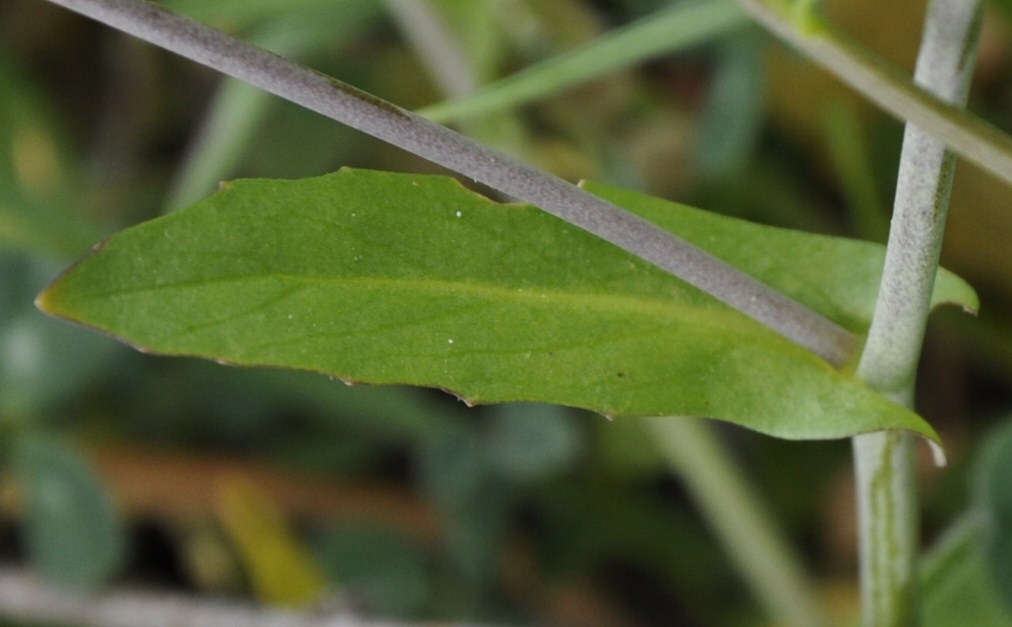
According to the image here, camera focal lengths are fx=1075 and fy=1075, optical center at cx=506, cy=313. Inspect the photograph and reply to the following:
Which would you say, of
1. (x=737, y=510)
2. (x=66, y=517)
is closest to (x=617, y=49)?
(x=737, y=510)

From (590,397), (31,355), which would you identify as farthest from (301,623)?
(590,397)

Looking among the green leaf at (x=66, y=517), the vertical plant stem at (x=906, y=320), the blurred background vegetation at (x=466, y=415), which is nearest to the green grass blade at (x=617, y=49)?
the blurred background vegetation at (x=466, y=415)

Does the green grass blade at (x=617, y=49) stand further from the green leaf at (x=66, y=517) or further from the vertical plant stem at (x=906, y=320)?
the green leaf at (x=66, y=517)

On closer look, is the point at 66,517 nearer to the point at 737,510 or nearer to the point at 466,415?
the point at 466,415

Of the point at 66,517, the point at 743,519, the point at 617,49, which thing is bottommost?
the point at 66,517

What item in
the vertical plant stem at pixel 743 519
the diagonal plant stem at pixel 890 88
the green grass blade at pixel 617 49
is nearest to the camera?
the diagonal plant stem at pixel 890 88

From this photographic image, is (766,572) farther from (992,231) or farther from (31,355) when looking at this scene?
(31,355)
